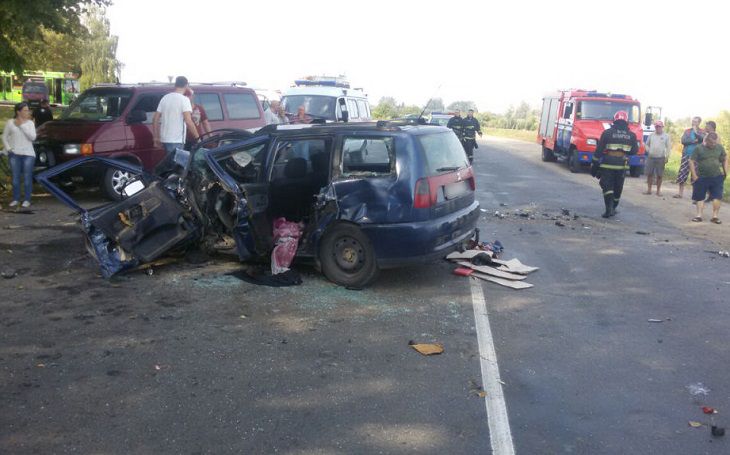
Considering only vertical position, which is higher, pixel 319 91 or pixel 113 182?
pixel 319 91

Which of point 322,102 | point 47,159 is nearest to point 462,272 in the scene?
point 47,159

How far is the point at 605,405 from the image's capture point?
163 inches

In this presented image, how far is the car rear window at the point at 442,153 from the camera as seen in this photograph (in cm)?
646

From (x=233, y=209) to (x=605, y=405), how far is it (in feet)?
12.9

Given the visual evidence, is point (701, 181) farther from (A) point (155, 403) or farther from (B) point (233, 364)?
(A) point (155, 403)

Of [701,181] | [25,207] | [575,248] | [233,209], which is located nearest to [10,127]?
[25,207]

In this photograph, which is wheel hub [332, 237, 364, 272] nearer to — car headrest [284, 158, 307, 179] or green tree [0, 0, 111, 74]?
car headrest [284, 158, 307, 179]

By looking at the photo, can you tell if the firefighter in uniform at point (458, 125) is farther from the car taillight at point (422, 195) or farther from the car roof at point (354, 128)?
the car taillight at point (422, 195)

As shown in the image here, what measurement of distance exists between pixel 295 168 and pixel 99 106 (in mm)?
6072

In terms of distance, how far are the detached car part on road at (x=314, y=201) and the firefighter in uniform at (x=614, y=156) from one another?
17.0 feet

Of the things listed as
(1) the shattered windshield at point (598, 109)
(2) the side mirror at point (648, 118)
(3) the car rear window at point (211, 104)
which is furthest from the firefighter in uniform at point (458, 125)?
(3) the car rear window at point (211, 104)

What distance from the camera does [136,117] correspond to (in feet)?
36.2

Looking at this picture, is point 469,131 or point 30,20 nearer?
point 30,20

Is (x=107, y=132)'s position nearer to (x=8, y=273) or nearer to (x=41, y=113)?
(x=8, y=273)
